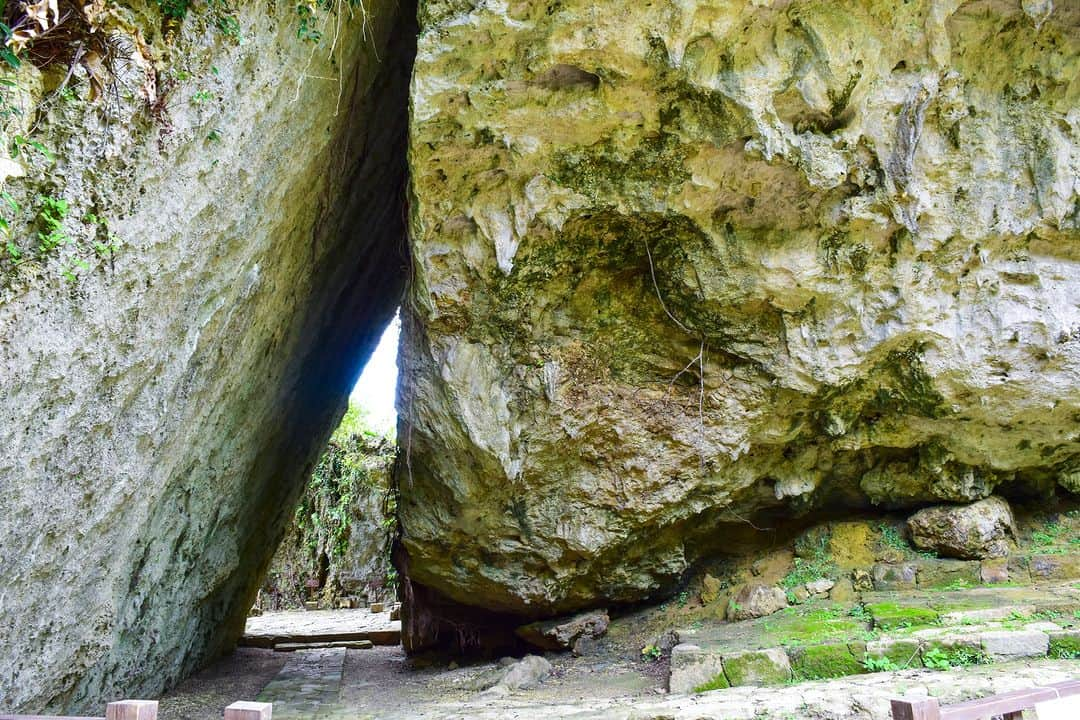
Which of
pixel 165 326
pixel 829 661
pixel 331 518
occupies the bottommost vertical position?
pixel 829 661

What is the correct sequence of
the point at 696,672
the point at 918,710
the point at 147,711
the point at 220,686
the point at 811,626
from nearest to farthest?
the point at 918,710 < the point at 147,711 < the point at 696,672 < the point at 811,626 < the point at 220,686

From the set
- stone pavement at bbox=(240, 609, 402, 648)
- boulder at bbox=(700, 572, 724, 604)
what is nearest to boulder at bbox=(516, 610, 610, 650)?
boulder at bbox=(700, 572, 724, 604)

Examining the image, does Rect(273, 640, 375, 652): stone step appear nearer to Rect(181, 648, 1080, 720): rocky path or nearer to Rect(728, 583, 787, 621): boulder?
Rect(181, 648, 1080, 720): rocky path

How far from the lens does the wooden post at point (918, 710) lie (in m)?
2.60

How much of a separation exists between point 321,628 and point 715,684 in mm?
9928

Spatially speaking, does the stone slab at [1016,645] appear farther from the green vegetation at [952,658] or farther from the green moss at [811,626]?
the green moss at [811,626]

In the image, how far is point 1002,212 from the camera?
604 cm

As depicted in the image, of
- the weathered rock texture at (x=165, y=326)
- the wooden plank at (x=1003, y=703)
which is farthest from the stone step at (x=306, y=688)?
the wooden plank at (x=1003, y=703)

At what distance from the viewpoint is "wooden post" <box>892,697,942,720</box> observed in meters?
2.60

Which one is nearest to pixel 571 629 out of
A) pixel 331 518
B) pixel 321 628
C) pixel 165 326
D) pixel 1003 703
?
pixel 165 326

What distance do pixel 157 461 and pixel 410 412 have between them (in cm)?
247

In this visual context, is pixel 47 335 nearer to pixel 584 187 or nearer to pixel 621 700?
pixel 584 187

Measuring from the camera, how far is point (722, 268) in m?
6.42

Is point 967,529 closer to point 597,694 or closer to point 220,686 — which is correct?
point 597,694
